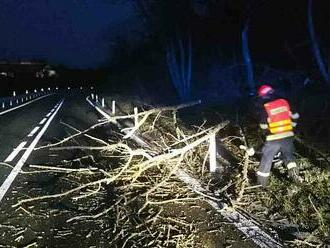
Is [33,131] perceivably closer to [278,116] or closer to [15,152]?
[15,152]

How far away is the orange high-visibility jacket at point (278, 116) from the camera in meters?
6.97

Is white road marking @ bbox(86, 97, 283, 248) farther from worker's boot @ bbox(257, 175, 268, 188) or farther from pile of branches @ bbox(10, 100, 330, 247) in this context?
worker's boot @ bbox(257, 175, 268, 188)

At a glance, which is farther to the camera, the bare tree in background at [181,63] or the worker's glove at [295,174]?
the bare tree in background at [181,63]

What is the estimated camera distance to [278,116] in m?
6.98

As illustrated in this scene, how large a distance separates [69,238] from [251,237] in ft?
7.79

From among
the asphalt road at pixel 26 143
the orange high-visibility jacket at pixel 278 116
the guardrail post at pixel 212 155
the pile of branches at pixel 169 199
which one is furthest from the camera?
the asphalt road at pixel 26 143

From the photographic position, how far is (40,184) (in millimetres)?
7609

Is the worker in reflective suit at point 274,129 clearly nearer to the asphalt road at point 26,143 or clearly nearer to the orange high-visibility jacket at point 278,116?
the orange high-visibility jacket at point 278,116

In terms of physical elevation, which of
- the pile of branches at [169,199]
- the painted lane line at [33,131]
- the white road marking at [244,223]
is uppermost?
the pile of branches at [169,199]

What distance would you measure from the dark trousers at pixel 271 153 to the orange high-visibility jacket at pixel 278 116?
6.6 inches

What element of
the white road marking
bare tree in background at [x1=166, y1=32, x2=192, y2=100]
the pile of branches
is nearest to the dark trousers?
the pile of branches

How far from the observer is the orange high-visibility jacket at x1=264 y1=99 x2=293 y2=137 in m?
6.97

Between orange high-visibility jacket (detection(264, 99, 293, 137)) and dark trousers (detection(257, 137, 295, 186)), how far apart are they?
17 cm

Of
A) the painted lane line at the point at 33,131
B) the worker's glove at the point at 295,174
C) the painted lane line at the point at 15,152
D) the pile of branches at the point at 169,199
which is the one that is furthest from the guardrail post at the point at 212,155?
the painted lane line at the point at 33,131
